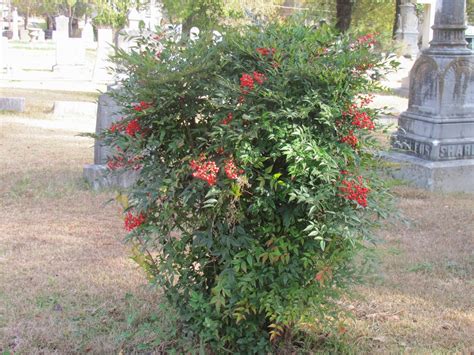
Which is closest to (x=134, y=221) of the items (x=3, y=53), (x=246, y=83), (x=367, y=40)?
(x=246, y=83)

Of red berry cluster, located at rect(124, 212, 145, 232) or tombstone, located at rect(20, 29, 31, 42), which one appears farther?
tombstone, located at rect(20, 29, 31, 42)

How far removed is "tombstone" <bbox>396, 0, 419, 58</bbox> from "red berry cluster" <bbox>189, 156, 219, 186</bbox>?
24350mm

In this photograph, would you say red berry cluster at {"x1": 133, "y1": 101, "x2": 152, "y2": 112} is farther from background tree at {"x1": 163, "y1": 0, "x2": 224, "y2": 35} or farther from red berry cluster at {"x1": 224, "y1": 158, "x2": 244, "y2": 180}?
background tree at {"x1": 163, "y1": 0, "x2": 224, "y2": 35}

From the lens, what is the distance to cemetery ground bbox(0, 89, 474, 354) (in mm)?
3605

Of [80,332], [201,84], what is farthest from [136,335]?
[201,84]

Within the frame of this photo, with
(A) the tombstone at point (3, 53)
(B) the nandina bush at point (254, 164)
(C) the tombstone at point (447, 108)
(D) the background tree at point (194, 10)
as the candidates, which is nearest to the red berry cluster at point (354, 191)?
(B) the nandina bush at point (254, 164)

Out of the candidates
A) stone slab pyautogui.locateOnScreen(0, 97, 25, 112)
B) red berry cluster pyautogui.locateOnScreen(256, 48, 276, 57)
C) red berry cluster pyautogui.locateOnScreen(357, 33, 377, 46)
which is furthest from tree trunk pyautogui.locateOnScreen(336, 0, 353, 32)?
red berry cluster pyautogui.locateOnScreen(256, 48, 276, 57)

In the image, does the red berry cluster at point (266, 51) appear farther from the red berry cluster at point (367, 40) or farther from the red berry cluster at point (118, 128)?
the red berry cluster at point (118, 128)

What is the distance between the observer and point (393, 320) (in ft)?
13.0

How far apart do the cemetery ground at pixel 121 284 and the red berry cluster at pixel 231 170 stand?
0.79 meters

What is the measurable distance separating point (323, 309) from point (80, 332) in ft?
4.77

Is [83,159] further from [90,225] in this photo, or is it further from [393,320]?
[393,320]

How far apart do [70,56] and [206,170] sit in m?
21.7

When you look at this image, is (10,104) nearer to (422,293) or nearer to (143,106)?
(422,293)
